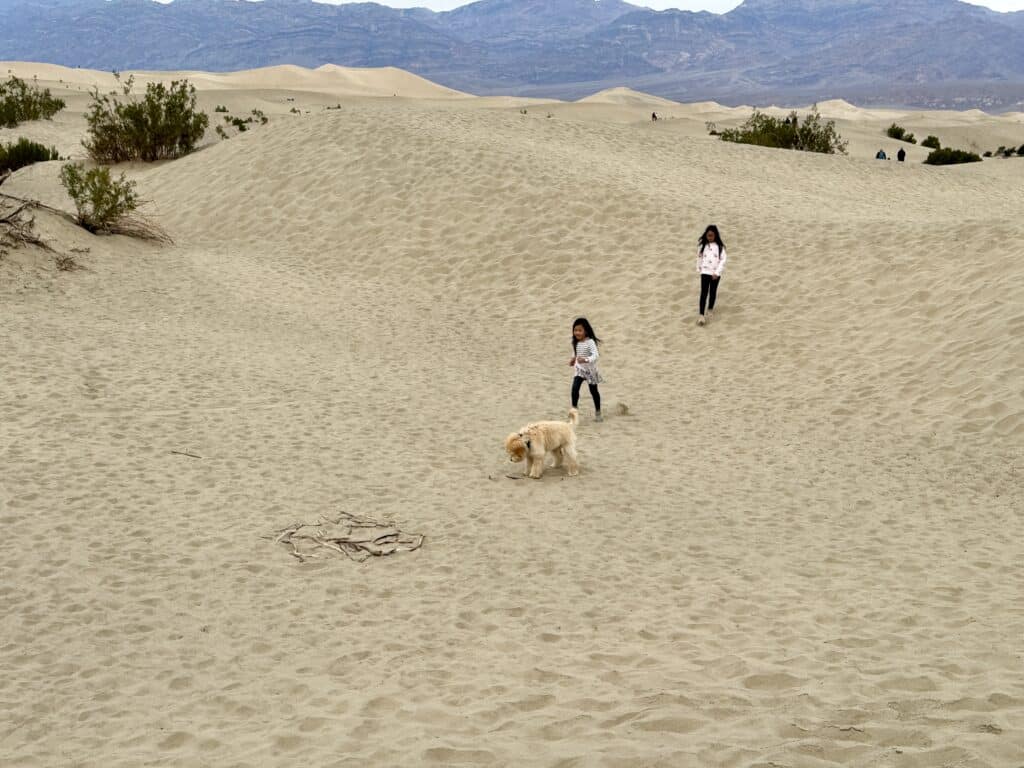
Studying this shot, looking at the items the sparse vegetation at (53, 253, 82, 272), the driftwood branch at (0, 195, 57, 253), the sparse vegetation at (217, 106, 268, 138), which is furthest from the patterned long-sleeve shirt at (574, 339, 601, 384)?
the sparse vegetation at (217, 106, 268, 138)

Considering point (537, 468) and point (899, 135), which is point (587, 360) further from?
point (899, 135)

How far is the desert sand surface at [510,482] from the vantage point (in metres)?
4.91

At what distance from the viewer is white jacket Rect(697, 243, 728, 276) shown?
14.1 metres

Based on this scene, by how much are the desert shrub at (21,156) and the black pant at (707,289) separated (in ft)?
66.8

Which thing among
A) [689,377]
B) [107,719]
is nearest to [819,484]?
[689,377]

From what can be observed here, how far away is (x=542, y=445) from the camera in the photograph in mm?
8828

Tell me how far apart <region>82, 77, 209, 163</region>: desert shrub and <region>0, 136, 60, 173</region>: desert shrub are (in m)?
1.45

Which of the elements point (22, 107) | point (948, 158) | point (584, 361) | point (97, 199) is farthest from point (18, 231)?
point (948, 158)

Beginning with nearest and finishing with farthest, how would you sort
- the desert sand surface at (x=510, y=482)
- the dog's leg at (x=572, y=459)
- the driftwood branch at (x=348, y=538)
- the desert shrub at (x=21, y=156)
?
the desert sand surface at (x=510, y=482), the driftwood branch at (x=348, y=538), the dog's leg at (x=572, y=459), the desert shrub at (x=21, y=156)

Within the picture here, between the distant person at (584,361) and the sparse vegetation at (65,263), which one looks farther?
the sparse vegetation at (65,263)

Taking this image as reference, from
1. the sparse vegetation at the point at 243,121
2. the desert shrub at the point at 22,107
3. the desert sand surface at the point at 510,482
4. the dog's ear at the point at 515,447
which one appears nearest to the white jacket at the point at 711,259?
the desert sand surface at the point at 510,482

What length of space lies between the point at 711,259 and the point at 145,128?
18553 millimetres

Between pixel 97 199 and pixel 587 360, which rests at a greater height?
pixel 97 199

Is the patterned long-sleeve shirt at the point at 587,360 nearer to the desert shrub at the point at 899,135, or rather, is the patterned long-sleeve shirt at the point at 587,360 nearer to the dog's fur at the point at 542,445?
the dog's fur at the point at 542,445
